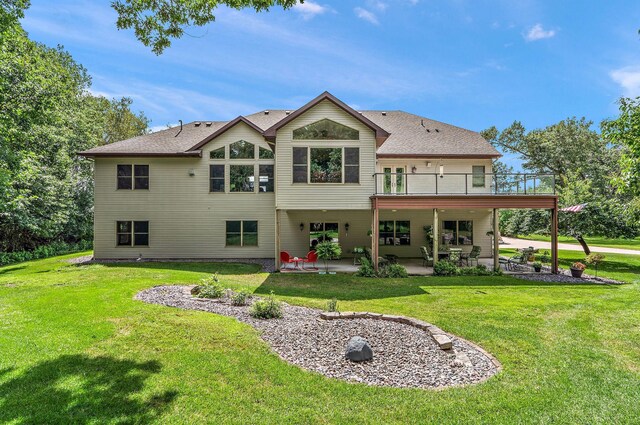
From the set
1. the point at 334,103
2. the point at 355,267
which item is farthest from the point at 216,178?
the point at 355,267

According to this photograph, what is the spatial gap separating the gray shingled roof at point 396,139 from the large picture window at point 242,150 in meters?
2.44

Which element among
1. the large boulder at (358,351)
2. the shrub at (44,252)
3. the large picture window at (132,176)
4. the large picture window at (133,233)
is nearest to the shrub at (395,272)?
the large boulder at (358,351)

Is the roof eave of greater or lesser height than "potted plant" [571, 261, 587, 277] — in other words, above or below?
above

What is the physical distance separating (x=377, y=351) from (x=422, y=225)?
13.5m

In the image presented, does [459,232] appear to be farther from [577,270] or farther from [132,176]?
[132,176]

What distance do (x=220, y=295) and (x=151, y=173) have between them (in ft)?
37.3

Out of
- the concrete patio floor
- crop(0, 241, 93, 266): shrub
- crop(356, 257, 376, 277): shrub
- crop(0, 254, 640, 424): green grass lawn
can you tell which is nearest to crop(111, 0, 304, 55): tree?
crop(0, 254, 640, 424): green grass lawn

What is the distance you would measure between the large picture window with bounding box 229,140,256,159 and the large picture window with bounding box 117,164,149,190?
4.75m

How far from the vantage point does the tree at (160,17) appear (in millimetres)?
6168

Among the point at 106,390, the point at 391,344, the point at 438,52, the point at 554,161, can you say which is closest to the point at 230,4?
the point at 106,390

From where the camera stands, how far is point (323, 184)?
13.1m

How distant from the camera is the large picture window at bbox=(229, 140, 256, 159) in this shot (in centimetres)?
1700

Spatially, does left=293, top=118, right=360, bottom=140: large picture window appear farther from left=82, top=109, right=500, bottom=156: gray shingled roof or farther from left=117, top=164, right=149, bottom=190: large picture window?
left=117, top=164, right=149, bottom=190: large picture window

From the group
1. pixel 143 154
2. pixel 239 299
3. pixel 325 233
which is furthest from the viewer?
pixel 325 233
